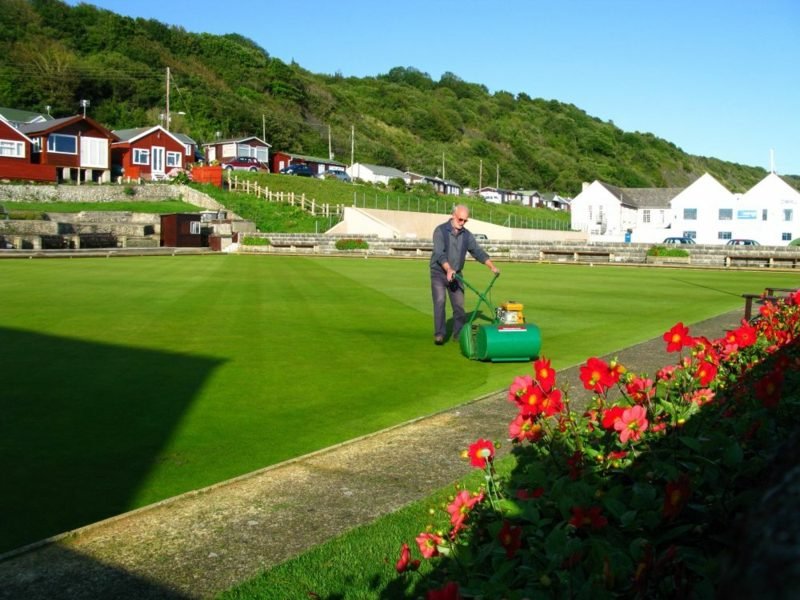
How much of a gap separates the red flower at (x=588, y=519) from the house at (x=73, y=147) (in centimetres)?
7379

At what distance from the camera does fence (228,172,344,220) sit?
6556cm

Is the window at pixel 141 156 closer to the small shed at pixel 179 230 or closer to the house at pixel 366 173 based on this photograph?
the small shed at pixel 179 230

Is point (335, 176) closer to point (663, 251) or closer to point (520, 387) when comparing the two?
point (663, 251)

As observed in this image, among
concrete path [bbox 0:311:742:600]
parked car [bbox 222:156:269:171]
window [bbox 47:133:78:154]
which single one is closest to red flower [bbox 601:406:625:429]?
concrete path [bbox 0:311:742:600]

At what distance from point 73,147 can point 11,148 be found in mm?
6015

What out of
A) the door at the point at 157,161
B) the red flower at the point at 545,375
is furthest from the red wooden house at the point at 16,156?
the red flower at the point at 545,375

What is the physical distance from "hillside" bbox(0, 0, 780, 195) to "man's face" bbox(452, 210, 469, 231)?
89.1m

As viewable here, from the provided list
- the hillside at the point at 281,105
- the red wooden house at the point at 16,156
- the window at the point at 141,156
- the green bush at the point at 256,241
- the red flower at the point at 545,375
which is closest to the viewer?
the red flower at the point at 545,375

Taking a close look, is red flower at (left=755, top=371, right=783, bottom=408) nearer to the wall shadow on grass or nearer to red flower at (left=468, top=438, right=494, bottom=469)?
red flower at (left=468, top=438, right=494, bottom=469)

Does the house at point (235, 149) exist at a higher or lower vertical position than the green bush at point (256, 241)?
higher

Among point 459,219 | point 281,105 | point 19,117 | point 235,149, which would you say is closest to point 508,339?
point 459,219

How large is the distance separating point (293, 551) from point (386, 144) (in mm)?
140909

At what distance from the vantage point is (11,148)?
64.9 metres

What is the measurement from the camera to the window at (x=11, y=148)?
212 feet
